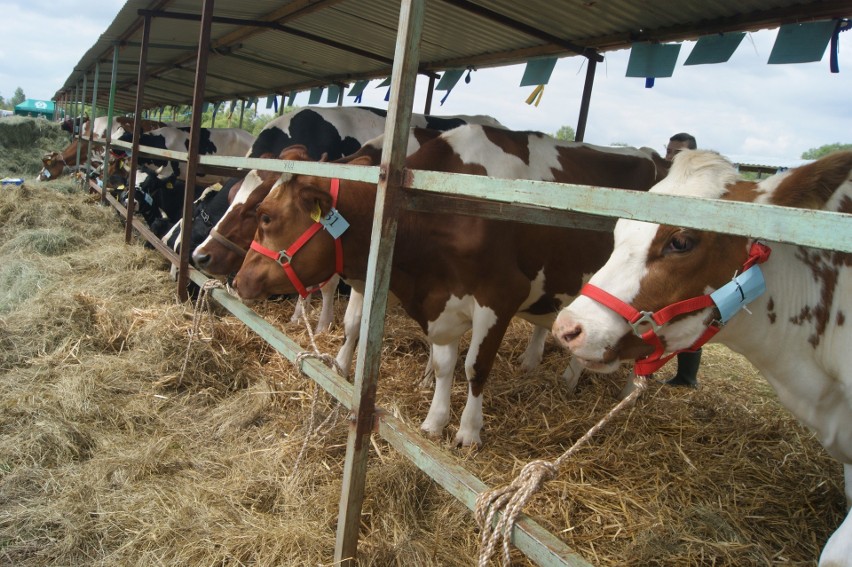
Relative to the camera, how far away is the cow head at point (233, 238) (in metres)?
4.35

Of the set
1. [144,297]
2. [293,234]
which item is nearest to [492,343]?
[293,234]

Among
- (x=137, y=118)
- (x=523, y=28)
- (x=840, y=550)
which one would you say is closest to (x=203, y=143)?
(x=137, y=118)

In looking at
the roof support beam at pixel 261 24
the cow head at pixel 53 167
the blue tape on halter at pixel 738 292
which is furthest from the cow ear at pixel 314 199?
the cow head at pixel 53 167

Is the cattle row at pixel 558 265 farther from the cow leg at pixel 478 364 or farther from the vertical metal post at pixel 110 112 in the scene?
the vertical metal post at pixel 110 112

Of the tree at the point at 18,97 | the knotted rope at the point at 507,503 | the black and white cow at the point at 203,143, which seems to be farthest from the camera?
the tree at the point at 18,97

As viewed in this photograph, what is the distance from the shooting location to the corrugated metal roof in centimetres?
399

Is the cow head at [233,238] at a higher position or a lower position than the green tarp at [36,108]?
lower

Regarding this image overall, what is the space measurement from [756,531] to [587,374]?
2013mm

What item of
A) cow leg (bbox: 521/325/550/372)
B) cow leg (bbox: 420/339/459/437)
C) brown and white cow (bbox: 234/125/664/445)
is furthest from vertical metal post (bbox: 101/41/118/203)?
cow leg (bbox: 420/339/459/437)

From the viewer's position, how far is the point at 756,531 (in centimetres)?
271

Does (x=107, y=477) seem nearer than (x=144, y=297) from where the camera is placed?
Yes

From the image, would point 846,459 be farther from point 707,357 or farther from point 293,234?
point 707,357

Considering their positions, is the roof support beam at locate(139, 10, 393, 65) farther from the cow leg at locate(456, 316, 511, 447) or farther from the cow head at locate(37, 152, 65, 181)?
the cow head at locate(37, 152, 65, 181)

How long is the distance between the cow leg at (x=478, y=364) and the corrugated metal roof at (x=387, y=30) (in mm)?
2396
